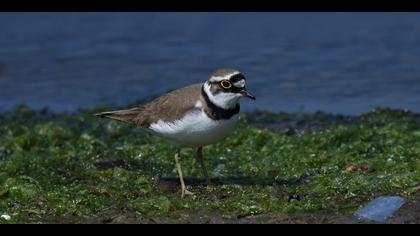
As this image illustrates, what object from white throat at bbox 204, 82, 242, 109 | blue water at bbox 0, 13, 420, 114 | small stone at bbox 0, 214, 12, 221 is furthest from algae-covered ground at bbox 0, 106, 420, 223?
blue water at bbox 0, 13, 420, 114

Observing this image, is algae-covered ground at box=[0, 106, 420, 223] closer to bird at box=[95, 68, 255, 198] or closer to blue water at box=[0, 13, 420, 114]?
bird at box=[95, 68, 255, 198]

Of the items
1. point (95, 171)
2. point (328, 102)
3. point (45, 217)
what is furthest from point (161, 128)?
point (328, 102)

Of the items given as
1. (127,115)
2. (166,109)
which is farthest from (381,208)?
(127,115)

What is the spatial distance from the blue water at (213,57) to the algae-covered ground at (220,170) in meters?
1.60

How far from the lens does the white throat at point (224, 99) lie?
284 inches

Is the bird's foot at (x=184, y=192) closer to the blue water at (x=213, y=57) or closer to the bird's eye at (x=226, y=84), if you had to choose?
the bird's eye at (x=226, y=84)

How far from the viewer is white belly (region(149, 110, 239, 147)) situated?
7195 millimetres

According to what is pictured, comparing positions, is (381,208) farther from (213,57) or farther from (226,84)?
(213,57)

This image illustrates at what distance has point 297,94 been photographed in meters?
11.7

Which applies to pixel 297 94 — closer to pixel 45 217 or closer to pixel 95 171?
pixel 95 171

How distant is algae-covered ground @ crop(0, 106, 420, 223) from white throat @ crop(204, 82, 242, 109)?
0.65 meters

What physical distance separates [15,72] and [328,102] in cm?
480

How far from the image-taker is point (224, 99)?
23.7 ft

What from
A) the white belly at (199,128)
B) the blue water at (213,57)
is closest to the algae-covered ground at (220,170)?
the white belly at (199,128)
